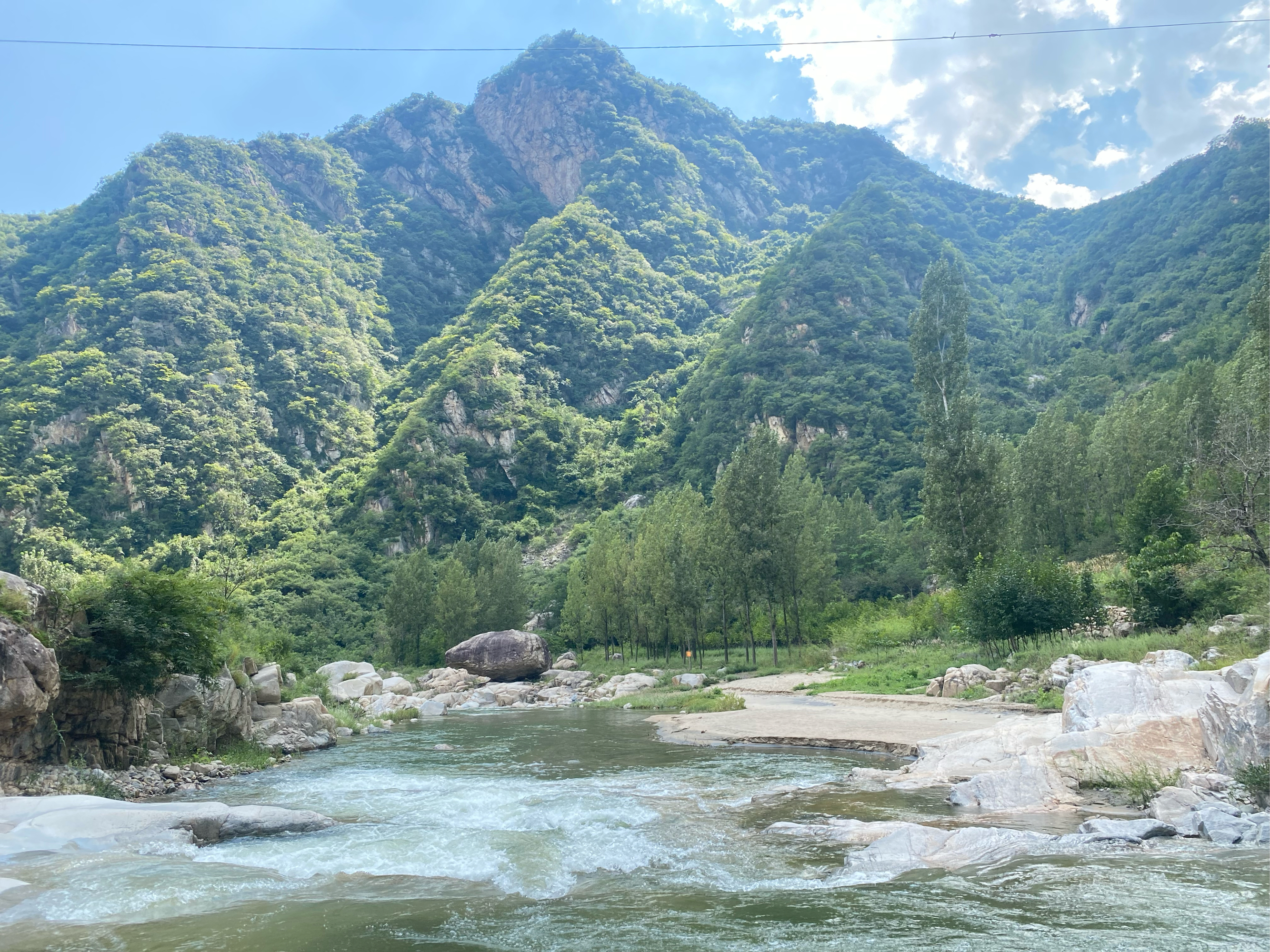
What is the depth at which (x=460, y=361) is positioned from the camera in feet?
445

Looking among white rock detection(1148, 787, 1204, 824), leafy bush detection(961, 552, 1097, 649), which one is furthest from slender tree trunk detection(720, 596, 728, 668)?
white rock detection(1148, 787, 1204, 824)

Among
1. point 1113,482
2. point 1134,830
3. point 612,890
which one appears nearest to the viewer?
point 612,890

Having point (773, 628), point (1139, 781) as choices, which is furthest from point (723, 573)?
point (1139, 781)

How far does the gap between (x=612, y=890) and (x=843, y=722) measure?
15.6 meters

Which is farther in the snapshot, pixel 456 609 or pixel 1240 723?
pixel 456 609

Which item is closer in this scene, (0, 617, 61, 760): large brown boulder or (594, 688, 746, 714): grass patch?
(0, 617, 61, 760): large brown boulder

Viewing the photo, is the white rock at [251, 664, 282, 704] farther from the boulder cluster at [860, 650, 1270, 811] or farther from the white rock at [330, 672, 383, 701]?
the boulder cluster at [860, 650, 1270, 811]

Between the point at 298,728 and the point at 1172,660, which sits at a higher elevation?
the point at 1172,660

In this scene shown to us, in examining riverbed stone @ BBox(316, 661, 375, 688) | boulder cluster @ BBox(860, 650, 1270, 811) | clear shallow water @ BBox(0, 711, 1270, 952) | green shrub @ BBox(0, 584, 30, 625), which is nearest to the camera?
clear shallow water @ BBox(0, 711, 1270, 952)

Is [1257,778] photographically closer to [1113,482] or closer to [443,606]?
[1113,482]

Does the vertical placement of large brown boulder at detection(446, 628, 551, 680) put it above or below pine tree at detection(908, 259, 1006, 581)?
below

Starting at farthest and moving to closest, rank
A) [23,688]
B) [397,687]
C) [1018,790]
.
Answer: [397,687] → [23,688] → [1018,790]

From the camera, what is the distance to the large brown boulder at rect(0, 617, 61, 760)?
12.5 metres

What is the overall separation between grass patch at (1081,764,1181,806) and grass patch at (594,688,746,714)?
55.3 ft
